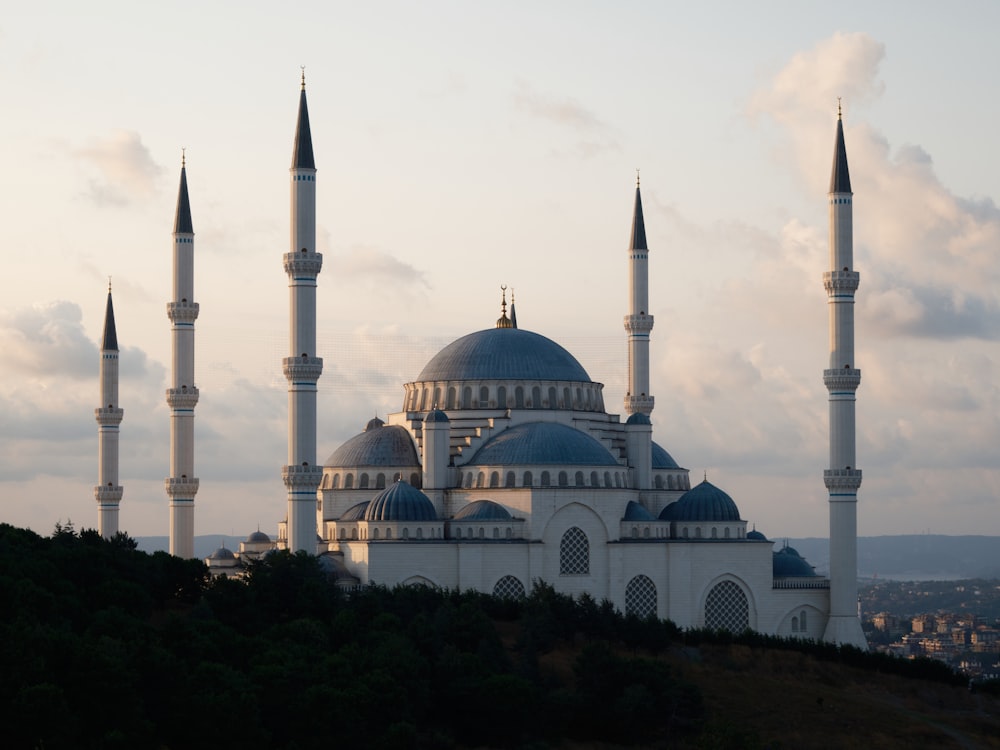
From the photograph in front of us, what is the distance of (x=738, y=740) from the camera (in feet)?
117

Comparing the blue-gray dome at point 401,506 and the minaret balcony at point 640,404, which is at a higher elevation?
the minaret balcony at point 640,404

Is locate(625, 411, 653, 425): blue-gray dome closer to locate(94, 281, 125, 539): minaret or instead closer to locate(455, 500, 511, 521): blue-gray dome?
locate(455, 500, 511, 521): blue-gray dome

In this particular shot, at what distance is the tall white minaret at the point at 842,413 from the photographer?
5253 centimetres

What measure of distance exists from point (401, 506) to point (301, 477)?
2909mm

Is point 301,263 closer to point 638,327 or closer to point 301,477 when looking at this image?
point 301,477

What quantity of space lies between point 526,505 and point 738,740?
16.4 metres

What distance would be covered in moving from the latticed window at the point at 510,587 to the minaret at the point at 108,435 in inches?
556

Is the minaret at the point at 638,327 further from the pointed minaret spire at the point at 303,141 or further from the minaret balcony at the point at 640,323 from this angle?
the pointed minaret spire at the point at 303,141

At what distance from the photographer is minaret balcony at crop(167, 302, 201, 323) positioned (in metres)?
55.3

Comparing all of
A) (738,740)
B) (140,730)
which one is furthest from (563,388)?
(140,730)

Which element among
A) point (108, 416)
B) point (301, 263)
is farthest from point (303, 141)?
point (108, 416)

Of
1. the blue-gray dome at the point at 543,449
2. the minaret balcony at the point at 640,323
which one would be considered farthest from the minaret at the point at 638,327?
the blue-gray dome at the point at 543,449

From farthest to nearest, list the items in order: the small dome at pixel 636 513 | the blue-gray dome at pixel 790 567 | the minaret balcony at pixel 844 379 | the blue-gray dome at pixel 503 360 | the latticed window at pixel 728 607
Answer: the blue-gray dome at pixel 503 360
the blue-gray dome at pixel 790 567
the minaret balcony at pixel 844 379
the small dome at pixel 636 513
the latticed window at pixel 728 607

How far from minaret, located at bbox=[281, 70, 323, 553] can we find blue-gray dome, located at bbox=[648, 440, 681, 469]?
1188 cm
